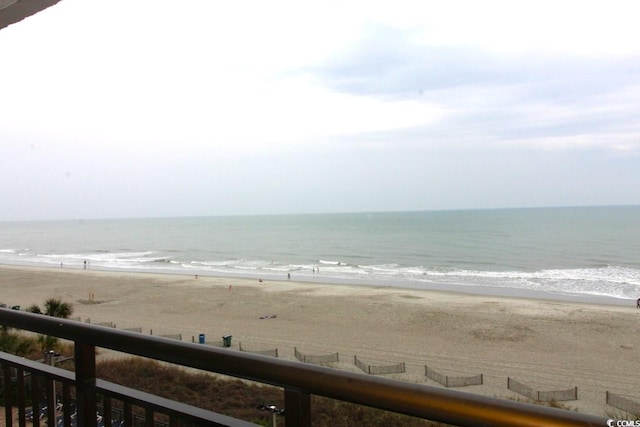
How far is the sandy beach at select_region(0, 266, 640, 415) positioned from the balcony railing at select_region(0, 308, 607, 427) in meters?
9.23

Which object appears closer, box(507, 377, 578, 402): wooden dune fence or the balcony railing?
the balcony railing

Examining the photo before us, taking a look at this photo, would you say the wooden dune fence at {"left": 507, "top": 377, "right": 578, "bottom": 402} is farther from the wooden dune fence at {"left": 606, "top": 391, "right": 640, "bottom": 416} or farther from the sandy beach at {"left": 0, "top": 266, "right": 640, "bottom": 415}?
the wooden dune fence at {"left": 606, "top": 391, "right": 640, "bottom": 416}

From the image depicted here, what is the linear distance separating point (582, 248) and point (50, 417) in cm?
4858

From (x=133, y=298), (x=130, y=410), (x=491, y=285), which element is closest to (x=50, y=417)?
(x=130, y=410)

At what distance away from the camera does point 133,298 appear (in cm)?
2245

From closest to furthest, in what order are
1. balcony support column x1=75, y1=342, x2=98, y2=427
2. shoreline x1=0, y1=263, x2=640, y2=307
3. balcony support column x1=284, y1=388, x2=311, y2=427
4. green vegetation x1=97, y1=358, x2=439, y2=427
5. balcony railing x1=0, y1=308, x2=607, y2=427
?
balcony railing x1=0, y1=308, x2=607, y2=427 → balcony support column x1=284, y1=388, x2=311, y2=427 → balcony support column x1=75, y1=342, x2=98, y2=427 → green vegetation x1=97, y1=358, x2=439, y2=427 → shoreline x1=0, y1=263, x2=640, y2=307

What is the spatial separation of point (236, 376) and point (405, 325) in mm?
16430

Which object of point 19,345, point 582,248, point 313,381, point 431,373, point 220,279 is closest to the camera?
point 313,381

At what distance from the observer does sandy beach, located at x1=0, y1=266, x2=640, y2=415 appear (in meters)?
11.9

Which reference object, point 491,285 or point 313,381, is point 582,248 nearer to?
point 491,285

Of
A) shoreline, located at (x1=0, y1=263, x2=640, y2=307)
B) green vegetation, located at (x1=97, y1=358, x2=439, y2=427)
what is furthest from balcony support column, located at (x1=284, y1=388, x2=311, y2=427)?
shoreline, located at (x1=0, y1=263, x2=640, y2=307)

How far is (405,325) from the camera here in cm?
1684

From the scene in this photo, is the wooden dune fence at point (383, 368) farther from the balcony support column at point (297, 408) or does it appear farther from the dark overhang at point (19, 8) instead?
the balcony support column at point (297, 408)

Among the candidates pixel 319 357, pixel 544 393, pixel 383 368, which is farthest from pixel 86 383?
pixel 319 357
